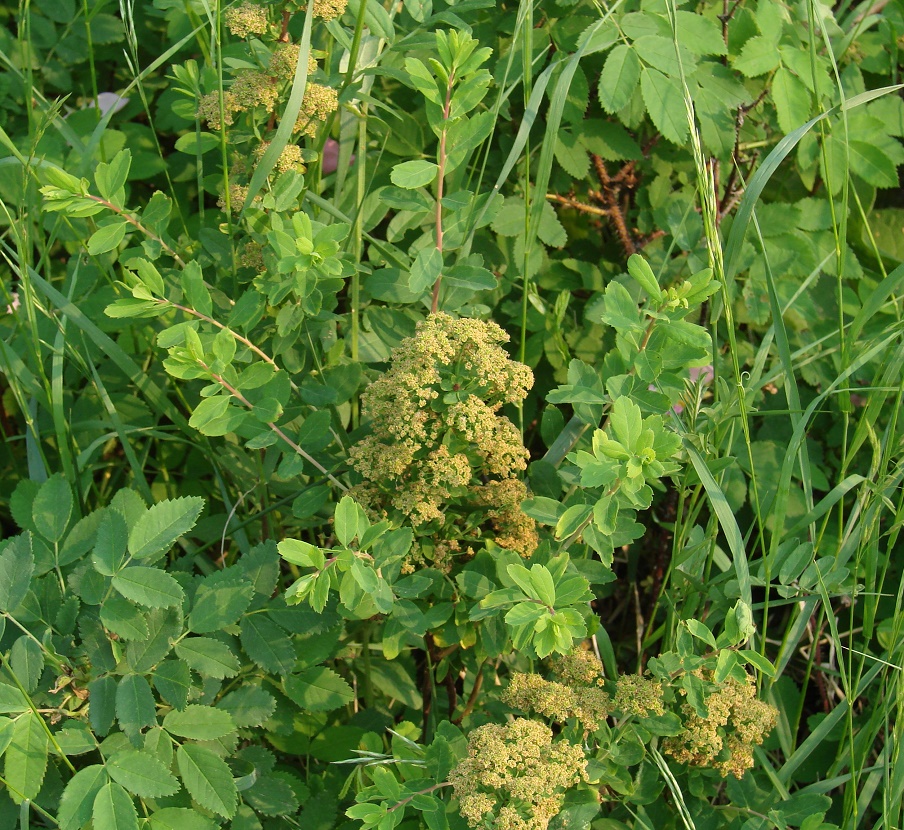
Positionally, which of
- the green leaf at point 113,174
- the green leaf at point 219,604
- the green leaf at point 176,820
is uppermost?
the green leaf at point 113,174

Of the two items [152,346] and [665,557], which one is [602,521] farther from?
[152,346]

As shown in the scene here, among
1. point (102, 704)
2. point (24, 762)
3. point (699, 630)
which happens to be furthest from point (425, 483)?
point (24, 762)

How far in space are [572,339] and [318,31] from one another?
2.59ft

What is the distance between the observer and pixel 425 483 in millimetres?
1409

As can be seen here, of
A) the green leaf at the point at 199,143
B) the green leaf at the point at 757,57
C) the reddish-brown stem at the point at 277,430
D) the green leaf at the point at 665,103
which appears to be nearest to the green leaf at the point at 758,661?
the reddish-brown stem at the point at 277,430

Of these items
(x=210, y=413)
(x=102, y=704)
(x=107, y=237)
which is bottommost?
(x=102, y=704)

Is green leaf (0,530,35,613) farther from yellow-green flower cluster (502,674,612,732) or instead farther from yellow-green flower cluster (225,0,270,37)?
yellow-green flower cluster (225,0,270,37)

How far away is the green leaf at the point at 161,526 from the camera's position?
4.38 feet

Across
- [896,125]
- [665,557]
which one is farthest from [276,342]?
[896,125]

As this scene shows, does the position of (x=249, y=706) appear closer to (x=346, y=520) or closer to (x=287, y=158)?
(x=346, y=520)

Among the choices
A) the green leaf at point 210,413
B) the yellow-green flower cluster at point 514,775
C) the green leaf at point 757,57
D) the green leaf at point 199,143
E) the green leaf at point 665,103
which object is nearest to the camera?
the yellow-green flower cluster at point 514,775

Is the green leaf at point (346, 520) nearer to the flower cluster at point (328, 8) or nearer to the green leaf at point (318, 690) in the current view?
the green leaf at point (318, 690)

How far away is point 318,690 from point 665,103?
4.05 ft

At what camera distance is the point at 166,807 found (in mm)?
1352
